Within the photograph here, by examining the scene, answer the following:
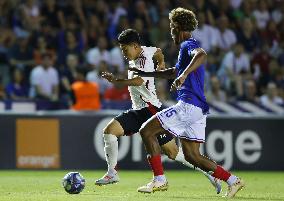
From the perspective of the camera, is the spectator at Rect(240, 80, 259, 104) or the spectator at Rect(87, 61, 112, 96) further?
the spectator at Rect(240, 80, 259, 104)

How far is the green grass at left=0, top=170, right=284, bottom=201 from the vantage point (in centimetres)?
1124

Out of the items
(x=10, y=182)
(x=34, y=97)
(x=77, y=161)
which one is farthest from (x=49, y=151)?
(x=10, y=182)

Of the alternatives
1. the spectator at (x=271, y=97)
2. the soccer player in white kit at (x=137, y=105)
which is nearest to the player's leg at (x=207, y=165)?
the soccer player in white kit at (x=137, y=105)

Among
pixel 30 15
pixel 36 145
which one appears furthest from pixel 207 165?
pixel 30 15

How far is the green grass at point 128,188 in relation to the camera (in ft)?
36.9

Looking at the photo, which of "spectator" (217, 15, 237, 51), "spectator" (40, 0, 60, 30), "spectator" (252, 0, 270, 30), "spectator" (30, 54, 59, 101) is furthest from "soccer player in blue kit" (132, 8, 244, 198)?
"spectator" (252, 0, 270, 30)

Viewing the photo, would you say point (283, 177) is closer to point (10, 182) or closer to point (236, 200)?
point (10, 182)

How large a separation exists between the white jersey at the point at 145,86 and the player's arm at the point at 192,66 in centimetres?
164

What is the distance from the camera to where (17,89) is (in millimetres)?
20062

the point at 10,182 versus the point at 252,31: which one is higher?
the point at 252,31

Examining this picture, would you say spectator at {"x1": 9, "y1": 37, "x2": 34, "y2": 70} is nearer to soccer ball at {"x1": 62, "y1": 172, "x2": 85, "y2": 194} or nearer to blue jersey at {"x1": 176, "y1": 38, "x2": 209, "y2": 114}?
soccer ball at {"x1": 62, "y1": 172, "x2": 85, "y2": 194}

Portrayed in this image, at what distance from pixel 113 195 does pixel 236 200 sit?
1569 millimetres

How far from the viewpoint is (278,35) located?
79.3ft

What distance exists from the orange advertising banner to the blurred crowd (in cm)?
127
